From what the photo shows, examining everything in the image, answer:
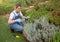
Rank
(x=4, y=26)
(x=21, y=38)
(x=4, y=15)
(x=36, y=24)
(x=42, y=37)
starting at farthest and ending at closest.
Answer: (x=4, y=15) → (x=4, y=26) → (x=21, y=38) → (x=36, y=24) → (x=42, y=37)

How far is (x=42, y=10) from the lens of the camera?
10117 millimetres

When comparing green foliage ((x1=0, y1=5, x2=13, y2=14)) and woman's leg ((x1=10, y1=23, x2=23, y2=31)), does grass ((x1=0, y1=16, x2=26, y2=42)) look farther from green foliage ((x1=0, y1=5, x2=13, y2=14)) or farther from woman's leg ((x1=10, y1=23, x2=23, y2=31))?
green foliage ((x1=0, y1=5, x2=13, y2=14))

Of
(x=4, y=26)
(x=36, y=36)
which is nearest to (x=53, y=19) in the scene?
(x=36, y=36)

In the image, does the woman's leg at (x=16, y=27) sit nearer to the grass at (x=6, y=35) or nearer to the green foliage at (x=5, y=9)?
the grass at (x=6, y=35)

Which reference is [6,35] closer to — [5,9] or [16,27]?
[16,27]

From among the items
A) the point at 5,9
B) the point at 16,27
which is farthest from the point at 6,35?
the point at 5,9

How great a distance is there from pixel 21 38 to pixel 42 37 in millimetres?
1298

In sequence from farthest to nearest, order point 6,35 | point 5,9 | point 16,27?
point 5,9 < point 16,27 < point 6,35

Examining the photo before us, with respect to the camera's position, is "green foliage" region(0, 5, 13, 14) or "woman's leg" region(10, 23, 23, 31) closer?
"woman's leg" region(10, 23, 23, 31)

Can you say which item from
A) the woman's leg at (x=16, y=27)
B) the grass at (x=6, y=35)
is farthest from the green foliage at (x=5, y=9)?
the woman's leg at (x=16, y=27)

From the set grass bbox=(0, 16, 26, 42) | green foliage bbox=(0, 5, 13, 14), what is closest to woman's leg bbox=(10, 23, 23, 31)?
grass bbox=(0, 16, 26, 42)

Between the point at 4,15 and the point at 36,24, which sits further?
the point at 4,15

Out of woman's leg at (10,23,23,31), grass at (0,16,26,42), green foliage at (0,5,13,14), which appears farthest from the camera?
green foliage at (0,5,13,14)

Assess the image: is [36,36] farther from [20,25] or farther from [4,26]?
[4,26]
